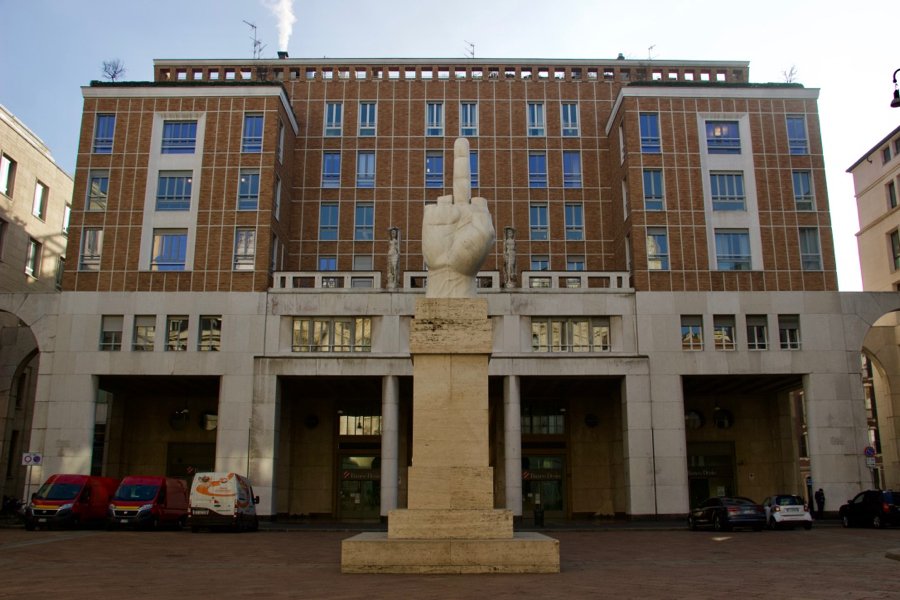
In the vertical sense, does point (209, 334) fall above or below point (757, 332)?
below

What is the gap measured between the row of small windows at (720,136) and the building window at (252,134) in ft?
66.1

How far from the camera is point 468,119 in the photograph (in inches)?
1885

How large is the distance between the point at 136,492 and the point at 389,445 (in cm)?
1205

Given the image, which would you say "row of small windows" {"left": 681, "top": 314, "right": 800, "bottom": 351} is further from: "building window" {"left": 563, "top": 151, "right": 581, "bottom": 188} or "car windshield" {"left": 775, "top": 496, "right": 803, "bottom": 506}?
"building window" {"left": 563, "top": 151, "right": 581, "bottom": 188}

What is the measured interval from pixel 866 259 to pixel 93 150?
173ft

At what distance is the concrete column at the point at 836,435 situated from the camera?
125ft

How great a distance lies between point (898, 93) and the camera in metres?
21.2

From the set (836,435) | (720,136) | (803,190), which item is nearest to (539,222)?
(720,136)

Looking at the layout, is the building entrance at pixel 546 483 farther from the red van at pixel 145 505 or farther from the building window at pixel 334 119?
the building window at pixel 334 119

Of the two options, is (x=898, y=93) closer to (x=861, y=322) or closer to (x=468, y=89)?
(x=861, y=322)

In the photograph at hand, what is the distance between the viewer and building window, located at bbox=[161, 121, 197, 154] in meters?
42.3

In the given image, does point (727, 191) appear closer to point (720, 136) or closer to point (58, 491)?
point (720, 136)

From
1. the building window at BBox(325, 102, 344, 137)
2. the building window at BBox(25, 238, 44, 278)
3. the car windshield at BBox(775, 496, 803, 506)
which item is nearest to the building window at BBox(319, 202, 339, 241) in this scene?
the building window at BBox(325, 102, 344, 137)

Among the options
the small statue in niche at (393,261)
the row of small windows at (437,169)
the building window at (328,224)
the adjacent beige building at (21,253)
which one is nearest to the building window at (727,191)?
the row of small windows at (437,169)
